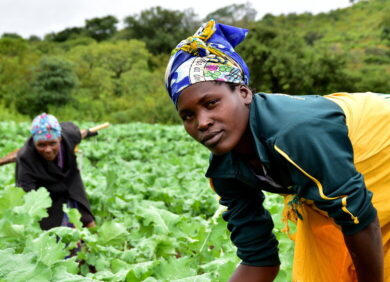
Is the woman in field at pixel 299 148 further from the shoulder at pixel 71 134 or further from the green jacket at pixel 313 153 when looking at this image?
the shoulder at pixel 71 134

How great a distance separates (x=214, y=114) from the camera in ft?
5.11

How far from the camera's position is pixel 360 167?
162cm

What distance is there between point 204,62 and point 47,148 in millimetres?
3229

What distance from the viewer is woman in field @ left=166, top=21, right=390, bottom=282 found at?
1.40 meters

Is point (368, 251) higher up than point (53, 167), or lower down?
higher up

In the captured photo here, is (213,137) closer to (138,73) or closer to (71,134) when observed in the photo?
(71,134)

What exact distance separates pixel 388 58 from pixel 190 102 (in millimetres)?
48101

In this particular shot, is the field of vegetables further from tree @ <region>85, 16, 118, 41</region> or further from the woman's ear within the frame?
tree @ <region>85, 16, 118, 41</region>

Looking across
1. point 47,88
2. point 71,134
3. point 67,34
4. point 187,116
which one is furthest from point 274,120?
point 67,34

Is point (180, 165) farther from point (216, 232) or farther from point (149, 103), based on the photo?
point (149, 103)

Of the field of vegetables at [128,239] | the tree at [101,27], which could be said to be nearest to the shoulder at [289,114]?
the field of vegetables at [128,239]

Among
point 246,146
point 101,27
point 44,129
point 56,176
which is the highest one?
point 101,27

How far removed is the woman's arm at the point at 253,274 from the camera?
2049mm

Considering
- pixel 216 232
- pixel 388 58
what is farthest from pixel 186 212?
pixel 388 58
